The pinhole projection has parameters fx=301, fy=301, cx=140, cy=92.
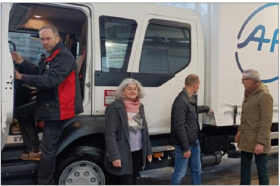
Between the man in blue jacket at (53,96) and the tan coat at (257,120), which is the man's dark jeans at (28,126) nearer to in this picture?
the man in blue jacket at (53,96)

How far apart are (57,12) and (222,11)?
2.01 meters

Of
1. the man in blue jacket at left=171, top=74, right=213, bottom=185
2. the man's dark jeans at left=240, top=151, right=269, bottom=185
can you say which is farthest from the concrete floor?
the man in blue jacket at left=171, top=74, right=213, bottom=185

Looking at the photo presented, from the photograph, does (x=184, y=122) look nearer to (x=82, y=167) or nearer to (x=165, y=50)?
(x=165, y=50)

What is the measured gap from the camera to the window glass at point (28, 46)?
3775mm

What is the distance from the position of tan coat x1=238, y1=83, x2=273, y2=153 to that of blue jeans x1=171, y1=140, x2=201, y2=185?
523 millimetres

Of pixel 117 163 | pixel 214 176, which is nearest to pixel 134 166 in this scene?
pixel 117 163

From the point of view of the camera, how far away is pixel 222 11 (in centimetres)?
377

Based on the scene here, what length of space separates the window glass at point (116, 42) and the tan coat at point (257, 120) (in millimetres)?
1469

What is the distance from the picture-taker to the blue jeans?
333 centimetres

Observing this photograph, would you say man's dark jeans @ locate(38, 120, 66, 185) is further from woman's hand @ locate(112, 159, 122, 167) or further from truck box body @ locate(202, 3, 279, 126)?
truck box body @ locate(202, 3, 279, 126)

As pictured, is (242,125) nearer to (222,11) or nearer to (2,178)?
(222,11)

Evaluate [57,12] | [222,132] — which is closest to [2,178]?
[57,12]

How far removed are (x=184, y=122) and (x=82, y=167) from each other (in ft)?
3.97

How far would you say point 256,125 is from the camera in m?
3.28
